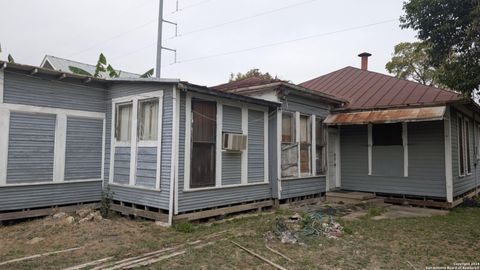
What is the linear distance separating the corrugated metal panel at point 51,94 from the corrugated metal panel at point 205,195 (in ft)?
9.09

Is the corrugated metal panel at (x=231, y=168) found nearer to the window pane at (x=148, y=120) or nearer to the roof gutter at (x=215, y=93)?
the roof gutter at (x=215, y=93)

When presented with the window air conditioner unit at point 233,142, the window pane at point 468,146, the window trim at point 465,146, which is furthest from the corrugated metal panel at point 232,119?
the window pane at point 468,146

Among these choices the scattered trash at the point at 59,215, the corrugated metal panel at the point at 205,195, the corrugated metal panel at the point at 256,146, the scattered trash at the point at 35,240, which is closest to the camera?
the scattered trash at the point at 35,240

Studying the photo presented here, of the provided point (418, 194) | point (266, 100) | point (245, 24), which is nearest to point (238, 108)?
point (266, 100)

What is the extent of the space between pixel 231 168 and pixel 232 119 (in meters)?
1.20

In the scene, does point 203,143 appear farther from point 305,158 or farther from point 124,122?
point 305,158

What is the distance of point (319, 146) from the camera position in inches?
428

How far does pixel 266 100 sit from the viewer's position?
9148 millimetres

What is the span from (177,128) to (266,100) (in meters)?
3.01

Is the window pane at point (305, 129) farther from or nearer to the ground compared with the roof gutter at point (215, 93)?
nearer to the ground

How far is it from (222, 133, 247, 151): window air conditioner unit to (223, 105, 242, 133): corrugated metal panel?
205mm

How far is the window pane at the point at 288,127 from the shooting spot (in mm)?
9641

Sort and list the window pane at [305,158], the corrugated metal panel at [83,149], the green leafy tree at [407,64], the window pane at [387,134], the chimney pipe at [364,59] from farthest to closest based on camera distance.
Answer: the green leafy tree at [407,64] → the chimney pipe at [364,59] → the window pane at [387,134] → the window pane at [305,158] → the corrugated metal panel at [83,149]

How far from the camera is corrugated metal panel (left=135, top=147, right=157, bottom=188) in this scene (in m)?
7.30
